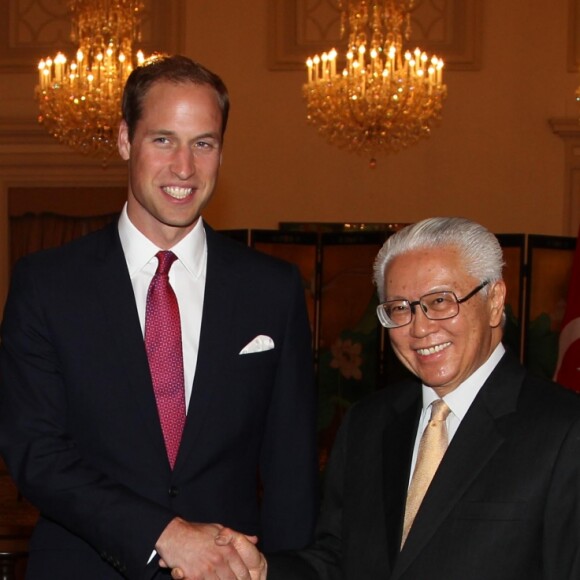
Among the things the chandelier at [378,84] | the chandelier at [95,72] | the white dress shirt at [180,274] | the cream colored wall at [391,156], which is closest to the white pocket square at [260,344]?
the white dress shirt at [180,274]

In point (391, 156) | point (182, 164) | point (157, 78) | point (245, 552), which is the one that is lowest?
point (245, 552)

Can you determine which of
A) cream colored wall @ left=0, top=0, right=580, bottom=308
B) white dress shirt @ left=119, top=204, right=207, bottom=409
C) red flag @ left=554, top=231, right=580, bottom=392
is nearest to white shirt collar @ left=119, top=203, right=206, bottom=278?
white dress shirt @ left=119, top=204, right=207, bottom=409

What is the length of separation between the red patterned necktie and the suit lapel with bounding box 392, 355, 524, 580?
1.79 feet

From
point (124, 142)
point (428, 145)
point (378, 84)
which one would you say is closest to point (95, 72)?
point (378, 84)

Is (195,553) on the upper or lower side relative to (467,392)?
lower

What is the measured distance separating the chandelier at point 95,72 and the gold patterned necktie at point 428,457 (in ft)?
22.0

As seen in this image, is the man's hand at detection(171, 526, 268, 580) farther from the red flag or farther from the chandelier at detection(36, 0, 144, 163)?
the chandelier at detection(36, 0, 144, 163)

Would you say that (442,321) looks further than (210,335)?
No

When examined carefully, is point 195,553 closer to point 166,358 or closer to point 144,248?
point 166,358

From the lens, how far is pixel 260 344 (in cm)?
249

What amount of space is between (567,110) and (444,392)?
28.5ft

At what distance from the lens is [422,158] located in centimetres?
1059

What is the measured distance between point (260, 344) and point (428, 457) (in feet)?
1.58

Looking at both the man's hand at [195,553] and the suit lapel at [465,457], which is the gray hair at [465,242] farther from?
the man's hand at [195,553]
